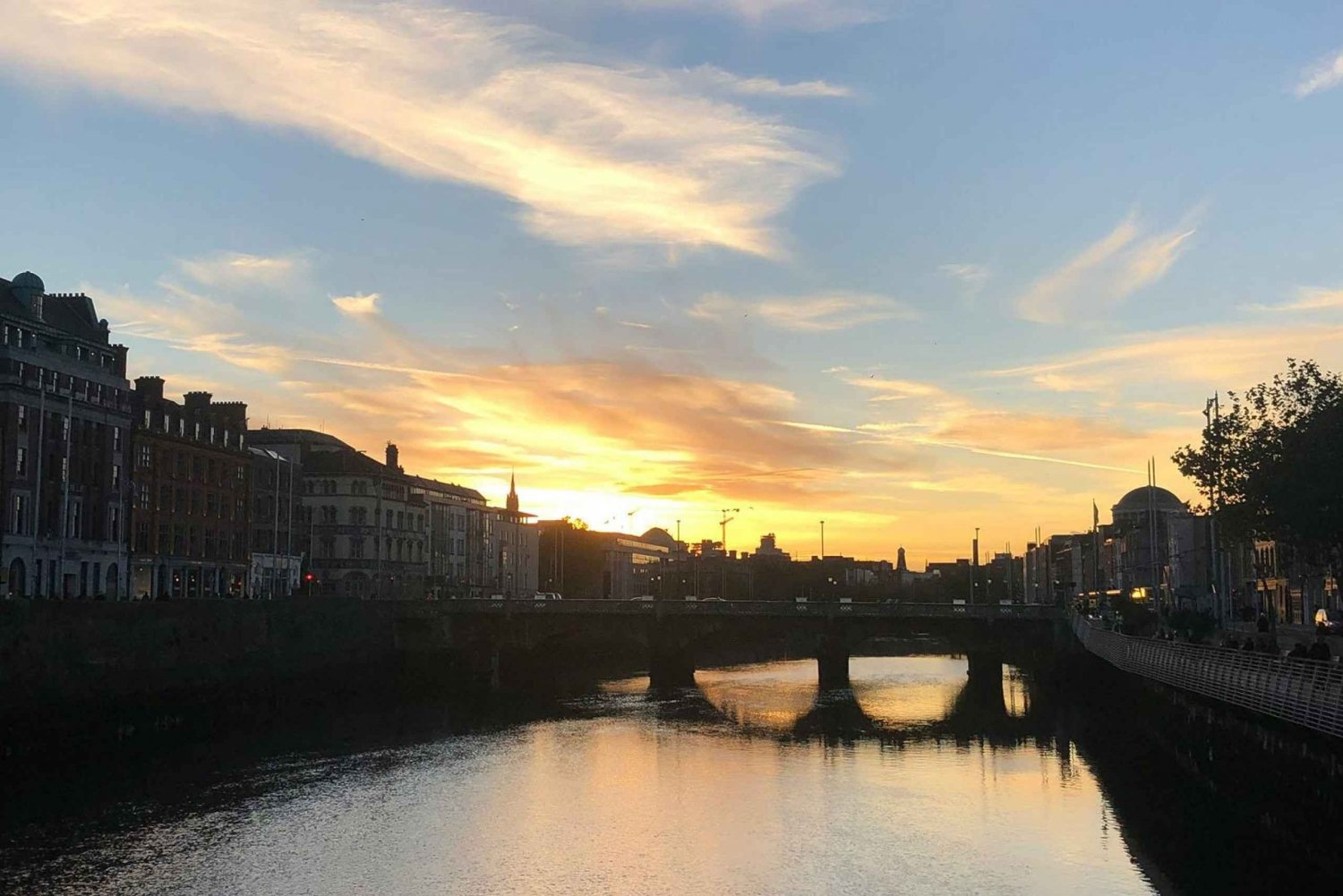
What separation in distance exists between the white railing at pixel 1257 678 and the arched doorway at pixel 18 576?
77737mm

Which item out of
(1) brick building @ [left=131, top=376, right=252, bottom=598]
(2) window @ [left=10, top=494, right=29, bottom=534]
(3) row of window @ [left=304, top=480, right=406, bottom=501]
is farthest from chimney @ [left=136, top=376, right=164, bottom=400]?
(3) row of window @ [left=304, top=480, right=406, bottom=501]

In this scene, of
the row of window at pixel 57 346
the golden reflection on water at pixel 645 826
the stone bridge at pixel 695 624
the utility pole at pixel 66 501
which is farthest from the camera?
the stone bridge at pixel 695 624

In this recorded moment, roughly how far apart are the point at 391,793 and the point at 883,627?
7469cm

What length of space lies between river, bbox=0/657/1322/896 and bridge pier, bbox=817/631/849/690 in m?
38.1

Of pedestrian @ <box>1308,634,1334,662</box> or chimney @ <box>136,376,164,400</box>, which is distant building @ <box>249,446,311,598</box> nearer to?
chimney @ <box>136,376,164,400</box>

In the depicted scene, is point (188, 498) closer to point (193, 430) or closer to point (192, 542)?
point (192, 542)

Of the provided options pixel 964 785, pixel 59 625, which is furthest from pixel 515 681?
pixel 964 785

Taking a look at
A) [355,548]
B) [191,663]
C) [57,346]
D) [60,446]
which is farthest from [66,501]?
[355,548]

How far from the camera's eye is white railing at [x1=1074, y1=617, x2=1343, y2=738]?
42031 millimetres

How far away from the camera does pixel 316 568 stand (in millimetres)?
171625

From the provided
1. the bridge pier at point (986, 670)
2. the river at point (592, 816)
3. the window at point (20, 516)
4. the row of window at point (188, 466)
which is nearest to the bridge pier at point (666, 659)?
the bridge pier at point (986, 670)

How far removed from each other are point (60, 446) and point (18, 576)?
11684mm

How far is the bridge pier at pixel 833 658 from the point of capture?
437 feet

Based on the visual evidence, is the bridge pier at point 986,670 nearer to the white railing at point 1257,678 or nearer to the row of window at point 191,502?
the white railing at point 1257,678
